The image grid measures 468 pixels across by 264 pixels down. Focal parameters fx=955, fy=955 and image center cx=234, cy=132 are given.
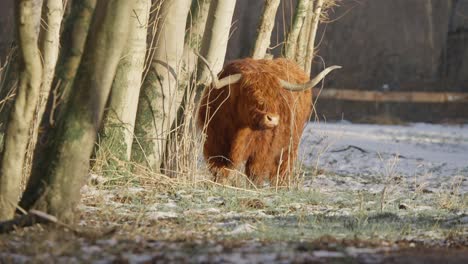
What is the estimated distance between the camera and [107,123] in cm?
859

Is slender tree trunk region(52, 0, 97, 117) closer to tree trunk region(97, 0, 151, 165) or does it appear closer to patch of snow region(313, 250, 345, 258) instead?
tree trunk region(97, 0, 151, 165)

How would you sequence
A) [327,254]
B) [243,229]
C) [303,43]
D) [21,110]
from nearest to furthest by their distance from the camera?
1. [327,254]
2. [21,110]
3. [243,229]
4. [303,43]

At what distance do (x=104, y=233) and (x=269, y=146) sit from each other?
4.91 metres

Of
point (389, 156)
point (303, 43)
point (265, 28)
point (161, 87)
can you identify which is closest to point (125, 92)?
point (161, 87)

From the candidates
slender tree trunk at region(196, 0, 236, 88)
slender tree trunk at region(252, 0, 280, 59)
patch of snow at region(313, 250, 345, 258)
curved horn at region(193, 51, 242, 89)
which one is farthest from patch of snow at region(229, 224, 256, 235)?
slender tree trunk at region(252, 0, 280, 59)

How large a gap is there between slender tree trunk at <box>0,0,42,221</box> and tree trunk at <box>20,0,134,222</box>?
0.45 feet

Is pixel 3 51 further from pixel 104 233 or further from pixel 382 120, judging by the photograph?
pixel 104 233

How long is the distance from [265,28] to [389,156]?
4.87 metres

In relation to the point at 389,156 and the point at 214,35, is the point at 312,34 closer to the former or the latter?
the point at 214,35

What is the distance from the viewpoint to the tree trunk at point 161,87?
9062 mm

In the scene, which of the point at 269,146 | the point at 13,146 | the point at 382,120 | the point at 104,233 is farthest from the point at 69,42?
the point at 382,120

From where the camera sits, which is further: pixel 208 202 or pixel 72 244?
pixel 208 202

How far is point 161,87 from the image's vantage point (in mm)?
9180

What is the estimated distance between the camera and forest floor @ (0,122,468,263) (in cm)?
493
